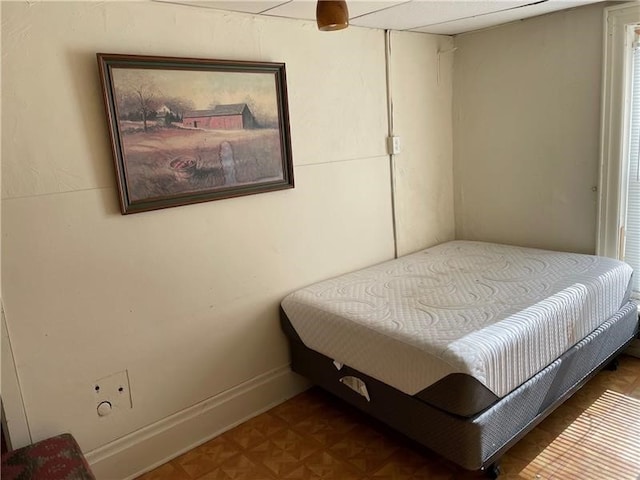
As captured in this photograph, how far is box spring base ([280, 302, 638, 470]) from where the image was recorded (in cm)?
179

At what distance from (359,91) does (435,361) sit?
1703 mm

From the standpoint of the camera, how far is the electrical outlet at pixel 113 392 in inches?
80.5

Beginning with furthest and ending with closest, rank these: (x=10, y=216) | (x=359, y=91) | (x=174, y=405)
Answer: (x=359, y=91) → (x=174, y=405) → (x=10, y=216)

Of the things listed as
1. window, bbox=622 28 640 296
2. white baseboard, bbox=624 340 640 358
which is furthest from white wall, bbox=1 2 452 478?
white baseboard, bbox=624 340 640 358

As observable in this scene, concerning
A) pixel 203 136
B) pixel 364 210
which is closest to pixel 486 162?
pixel 364 210

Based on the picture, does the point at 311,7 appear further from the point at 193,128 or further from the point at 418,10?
the point at 193,128

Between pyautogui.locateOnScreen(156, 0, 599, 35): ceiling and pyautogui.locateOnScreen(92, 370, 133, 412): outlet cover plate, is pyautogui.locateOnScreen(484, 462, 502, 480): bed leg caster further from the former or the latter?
pyautogui.locateOnScreen(156, 0, 599, 35): ceiling

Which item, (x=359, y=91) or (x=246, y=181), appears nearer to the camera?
(x=246, y=181)

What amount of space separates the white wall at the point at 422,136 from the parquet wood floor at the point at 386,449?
1310mm

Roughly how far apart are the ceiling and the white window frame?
0.22 m

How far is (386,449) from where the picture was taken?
2.21 m

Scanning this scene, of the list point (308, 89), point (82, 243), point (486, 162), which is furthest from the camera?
point (486, 162)

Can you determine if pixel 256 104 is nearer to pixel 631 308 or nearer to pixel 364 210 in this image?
pixel 364 210

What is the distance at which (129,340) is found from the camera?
2105 millimetres
